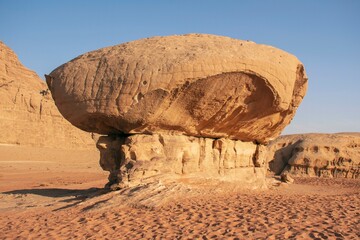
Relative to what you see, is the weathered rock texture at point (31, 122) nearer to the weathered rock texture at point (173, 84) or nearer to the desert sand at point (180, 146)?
the desert sand at point (180, 146)

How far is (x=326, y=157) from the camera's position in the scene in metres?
20.9

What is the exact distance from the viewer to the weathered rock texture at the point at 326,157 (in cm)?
2056

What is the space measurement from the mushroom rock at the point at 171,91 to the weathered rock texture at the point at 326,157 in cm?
1220

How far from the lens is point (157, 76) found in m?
7.96

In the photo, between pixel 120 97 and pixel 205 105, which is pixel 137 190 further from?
pixel 205 105

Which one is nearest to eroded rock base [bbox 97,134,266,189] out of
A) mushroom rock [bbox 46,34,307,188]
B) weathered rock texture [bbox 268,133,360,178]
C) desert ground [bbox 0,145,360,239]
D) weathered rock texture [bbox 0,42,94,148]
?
mushroom rock [bbox 46,34,307,188]

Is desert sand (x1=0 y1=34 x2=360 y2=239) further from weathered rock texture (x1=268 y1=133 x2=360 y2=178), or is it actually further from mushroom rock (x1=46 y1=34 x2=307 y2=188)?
weathered rock texture (x1=268 y1=133 x2=360 y2=178)

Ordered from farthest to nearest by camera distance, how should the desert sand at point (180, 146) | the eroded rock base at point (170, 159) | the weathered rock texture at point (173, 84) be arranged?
1. the eroded rock base at point (170, 159)
2. the weathered rock texture at point (173, 84)
3. the desert sand at point (180, 146)

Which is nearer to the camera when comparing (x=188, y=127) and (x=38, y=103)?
(x=188, y=127)

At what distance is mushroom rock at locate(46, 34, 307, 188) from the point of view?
8.08 meters

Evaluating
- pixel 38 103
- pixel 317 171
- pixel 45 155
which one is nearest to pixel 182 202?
pixel 317 171

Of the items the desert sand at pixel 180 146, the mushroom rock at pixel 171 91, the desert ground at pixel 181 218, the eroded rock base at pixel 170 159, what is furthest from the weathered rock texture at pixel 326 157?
the desert ground at pixel 181 218

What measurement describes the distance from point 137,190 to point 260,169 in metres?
5.87

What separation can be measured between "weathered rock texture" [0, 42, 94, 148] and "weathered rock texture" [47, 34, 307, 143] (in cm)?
→ 2932
